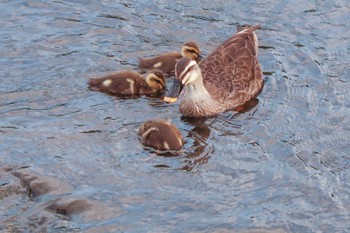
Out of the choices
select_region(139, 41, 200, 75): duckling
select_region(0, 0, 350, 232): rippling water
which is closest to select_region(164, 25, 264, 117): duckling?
select_region(0, 0, 350, 232): rippling water

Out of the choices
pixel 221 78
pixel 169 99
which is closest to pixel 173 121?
pixel 169 99

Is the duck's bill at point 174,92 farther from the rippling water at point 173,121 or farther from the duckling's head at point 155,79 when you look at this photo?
the duckling's head at point 155,79

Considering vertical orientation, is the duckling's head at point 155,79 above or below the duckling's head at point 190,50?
below

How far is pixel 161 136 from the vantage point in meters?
→ 7.32

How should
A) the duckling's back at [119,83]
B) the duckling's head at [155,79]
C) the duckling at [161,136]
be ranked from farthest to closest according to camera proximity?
the duckling's head at [155,79]
the duckling's back at [119,83]
the duckling at [161,136]

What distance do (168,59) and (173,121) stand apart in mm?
997

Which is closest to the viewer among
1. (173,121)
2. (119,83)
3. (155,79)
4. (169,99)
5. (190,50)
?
(169,99)

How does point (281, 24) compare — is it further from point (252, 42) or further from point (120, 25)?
point (120, 25)

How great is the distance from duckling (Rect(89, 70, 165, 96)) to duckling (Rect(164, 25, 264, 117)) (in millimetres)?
346

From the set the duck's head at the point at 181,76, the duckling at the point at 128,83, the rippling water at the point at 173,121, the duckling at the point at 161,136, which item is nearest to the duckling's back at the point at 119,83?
the duckling at the point at 128,83

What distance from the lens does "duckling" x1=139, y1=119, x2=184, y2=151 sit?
7.33 metres

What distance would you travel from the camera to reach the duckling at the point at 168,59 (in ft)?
29.2

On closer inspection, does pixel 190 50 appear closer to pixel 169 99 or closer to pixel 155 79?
pixel 155 79

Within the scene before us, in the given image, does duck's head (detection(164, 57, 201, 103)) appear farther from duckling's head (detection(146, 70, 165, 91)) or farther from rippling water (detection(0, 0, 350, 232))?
duckling's head (detection(146, 70, 165, 91))
